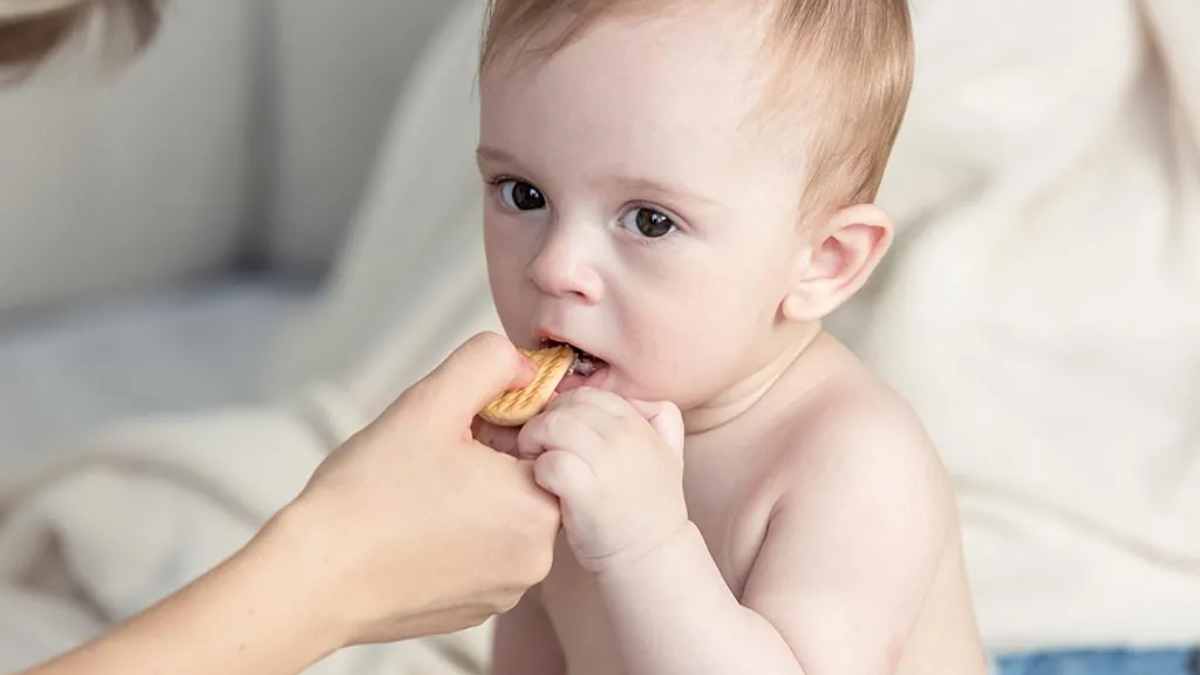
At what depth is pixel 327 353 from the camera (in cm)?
155

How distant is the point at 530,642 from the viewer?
91cm

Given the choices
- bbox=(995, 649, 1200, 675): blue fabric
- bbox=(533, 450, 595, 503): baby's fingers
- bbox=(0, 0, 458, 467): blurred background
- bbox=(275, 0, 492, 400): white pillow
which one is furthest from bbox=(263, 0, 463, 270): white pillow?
bbox=(533, 450, 595, 503): baby's fingers

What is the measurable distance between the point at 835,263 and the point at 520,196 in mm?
147

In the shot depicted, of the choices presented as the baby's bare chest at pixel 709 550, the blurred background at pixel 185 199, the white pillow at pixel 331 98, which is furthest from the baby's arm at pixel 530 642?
the white pillow at pixel 331 98

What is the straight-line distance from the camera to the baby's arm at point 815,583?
2.28ft

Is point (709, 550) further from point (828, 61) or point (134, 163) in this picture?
point (134, 163)

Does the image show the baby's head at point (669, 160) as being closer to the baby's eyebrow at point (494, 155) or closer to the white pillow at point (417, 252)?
the baby's eyebrow at point (494, 155)

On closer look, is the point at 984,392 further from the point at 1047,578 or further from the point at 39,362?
the point at 39,362

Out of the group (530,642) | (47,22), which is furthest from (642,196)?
(47,22)

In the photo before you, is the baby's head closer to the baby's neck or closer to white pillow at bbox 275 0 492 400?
the baby's neck

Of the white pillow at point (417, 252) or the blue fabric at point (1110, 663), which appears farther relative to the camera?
the white pillow at point (417, 252)

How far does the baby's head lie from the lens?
28.0 inches

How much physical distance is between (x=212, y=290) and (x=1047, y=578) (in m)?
1.05

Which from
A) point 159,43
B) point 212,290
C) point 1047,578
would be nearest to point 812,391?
point 1047,578
